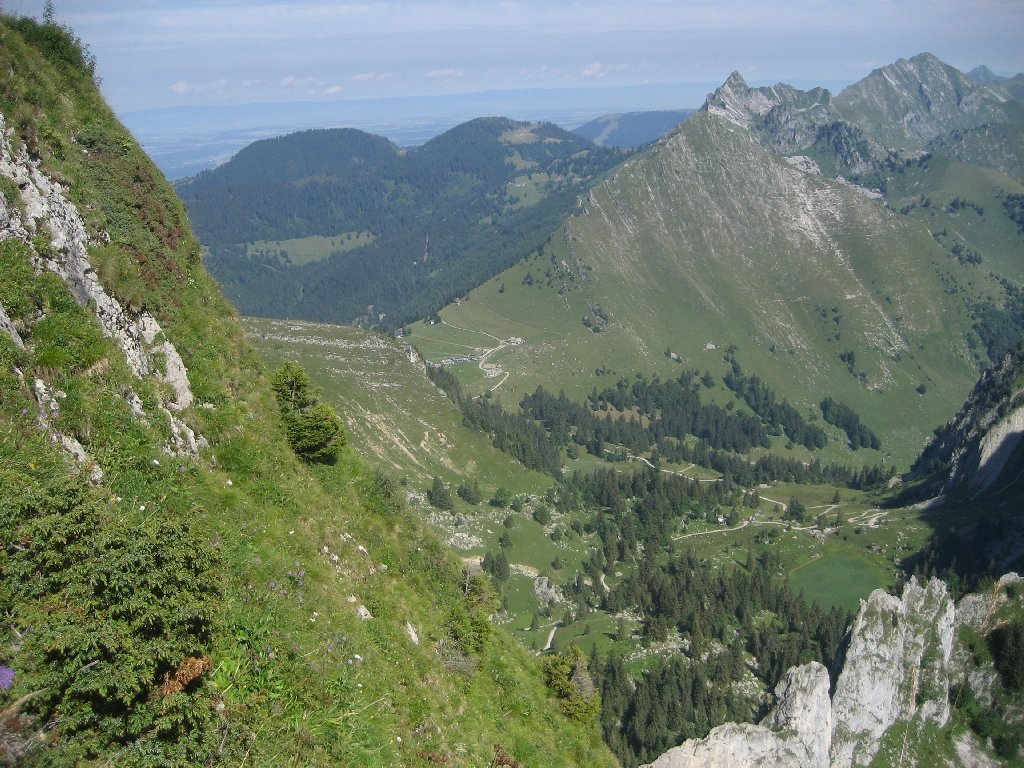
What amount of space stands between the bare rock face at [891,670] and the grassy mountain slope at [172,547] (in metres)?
79.4

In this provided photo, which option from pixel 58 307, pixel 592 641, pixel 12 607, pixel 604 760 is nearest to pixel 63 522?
pixel 12 607

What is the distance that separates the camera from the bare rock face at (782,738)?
268 ft

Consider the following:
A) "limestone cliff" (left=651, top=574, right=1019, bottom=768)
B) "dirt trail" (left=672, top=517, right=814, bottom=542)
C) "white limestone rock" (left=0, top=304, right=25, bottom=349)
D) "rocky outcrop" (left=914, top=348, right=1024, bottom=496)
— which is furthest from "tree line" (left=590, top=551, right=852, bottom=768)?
"white limestone rock" (left=0, top=304, right=25, bottom=349)

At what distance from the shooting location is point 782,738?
3418 inches

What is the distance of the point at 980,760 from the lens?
303 feet

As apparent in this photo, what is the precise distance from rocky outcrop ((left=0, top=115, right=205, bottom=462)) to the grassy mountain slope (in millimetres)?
119

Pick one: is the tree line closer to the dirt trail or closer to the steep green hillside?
the dirt trail

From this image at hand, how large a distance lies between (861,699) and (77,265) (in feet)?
367

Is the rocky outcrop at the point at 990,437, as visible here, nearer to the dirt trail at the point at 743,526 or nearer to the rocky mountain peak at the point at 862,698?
the dirt trail at the point at 743,526

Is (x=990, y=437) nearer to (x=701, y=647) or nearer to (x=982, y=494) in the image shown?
(x=982, y=494)

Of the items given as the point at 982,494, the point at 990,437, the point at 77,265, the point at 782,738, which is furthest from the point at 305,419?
the point at 990,437

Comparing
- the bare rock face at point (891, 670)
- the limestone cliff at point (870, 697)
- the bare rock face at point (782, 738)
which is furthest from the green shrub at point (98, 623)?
the bare rock face at point (891, 670)

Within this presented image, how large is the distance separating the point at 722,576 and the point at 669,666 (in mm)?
38385

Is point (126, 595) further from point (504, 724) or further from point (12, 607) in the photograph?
point (504, 724)
